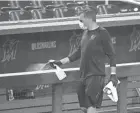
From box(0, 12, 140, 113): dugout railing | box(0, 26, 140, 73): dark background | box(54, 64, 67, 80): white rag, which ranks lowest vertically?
box(0, 26, 140, 73): dark background

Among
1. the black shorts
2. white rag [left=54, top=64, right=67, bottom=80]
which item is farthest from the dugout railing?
the black shorts

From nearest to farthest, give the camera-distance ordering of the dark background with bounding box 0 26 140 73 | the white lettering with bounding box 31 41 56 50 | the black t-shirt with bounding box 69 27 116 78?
1. the black t-shirt with bounding box 69 27 116 78
2. the dark background with bounding box 0 26 140 73
3. the white lettering with bounding box 31 41 56 50

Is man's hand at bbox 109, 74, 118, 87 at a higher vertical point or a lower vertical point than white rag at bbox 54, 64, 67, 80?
lower

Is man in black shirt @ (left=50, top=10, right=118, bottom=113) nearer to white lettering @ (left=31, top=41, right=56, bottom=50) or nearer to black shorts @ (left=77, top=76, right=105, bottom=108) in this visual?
black shorts @ (left=77, top=76, right=105, bottom=108)

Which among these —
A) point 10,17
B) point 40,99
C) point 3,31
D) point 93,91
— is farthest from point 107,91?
point 10,17

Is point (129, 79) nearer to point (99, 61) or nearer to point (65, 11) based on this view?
point (99, 61)

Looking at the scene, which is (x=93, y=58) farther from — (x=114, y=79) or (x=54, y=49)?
(x=54, y=49)

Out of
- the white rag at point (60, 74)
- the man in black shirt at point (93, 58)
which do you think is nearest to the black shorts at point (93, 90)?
the man in black shirt at point (93, 58)

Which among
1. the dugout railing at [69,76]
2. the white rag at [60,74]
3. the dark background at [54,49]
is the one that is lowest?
the dark background at [54,49]

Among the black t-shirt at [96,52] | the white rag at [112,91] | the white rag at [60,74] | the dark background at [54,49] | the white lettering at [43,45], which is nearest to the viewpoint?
the white rag at [60,74]

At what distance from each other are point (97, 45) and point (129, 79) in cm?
57

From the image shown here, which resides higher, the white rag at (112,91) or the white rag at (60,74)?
the white rag at (60,74)

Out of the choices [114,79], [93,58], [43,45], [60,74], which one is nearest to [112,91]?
[114,79]

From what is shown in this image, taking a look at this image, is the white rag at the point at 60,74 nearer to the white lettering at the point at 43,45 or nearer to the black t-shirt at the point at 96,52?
the black t-shirt at the point at 96,52
